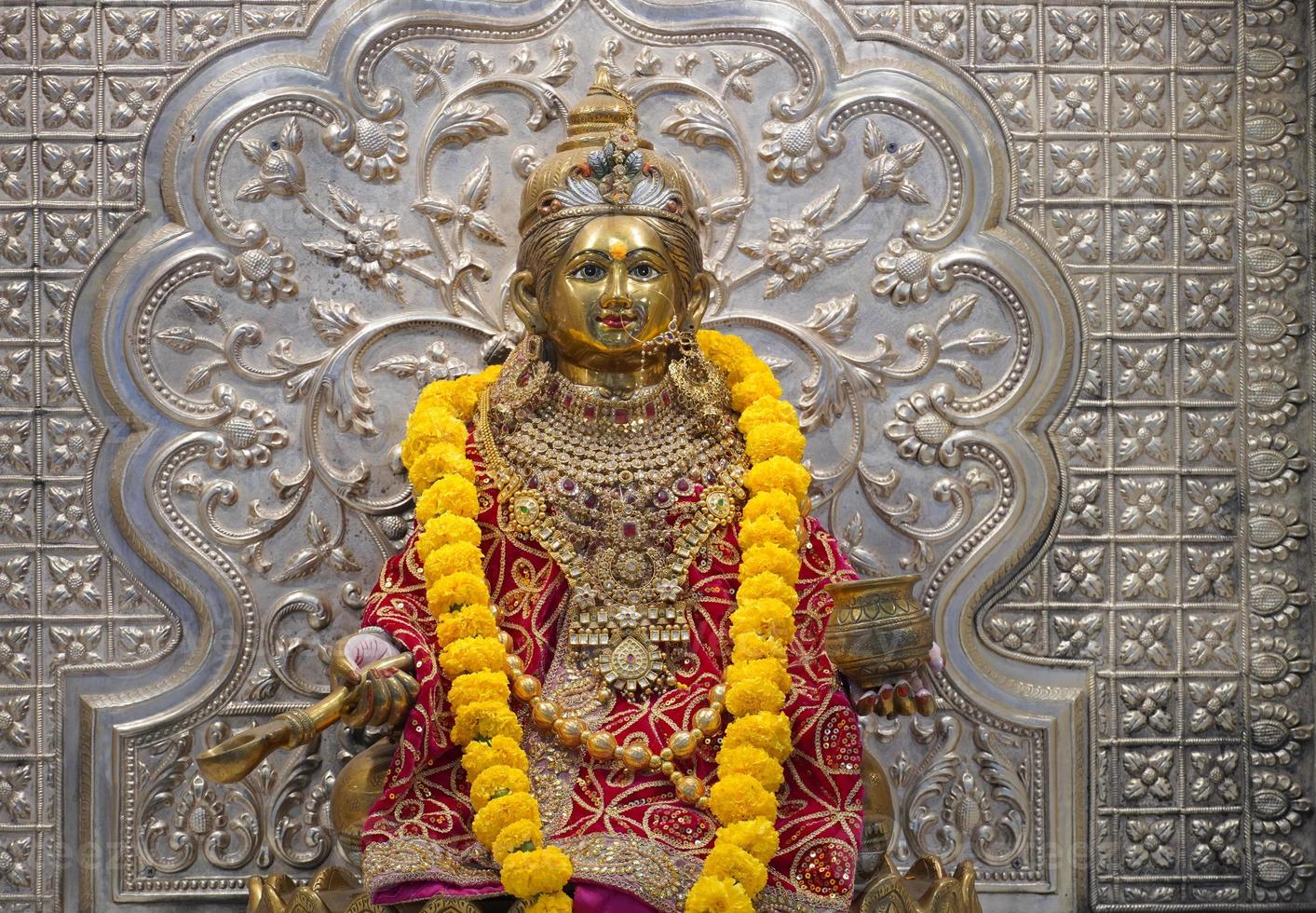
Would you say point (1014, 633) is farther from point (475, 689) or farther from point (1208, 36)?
point (1208, 36)

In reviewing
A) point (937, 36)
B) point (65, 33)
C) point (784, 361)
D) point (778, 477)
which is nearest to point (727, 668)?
point (778, 477)

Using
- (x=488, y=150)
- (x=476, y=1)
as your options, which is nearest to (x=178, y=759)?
(x=488, y=150)

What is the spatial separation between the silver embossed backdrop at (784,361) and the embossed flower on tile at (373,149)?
1cm

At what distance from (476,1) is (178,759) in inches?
83.4

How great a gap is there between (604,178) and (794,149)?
78 centimetres

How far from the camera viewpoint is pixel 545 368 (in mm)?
3561

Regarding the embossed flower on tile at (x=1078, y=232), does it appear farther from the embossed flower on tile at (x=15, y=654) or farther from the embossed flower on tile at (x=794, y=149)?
the embossed flower on tile at (x=15, y=654)

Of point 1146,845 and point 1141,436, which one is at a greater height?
point 1141,436

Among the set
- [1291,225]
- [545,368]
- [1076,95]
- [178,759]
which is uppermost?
[1076,95]

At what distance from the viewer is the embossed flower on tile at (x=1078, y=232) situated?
414 cm

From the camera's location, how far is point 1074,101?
4.15 metres

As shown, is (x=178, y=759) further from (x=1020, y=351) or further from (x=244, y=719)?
(x=1020, y=351)

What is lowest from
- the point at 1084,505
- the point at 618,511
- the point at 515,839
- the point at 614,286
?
the point at 515,839

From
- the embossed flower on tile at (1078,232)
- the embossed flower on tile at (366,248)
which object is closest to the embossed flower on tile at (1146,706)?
the embossed flower on tile at (1078,232)
